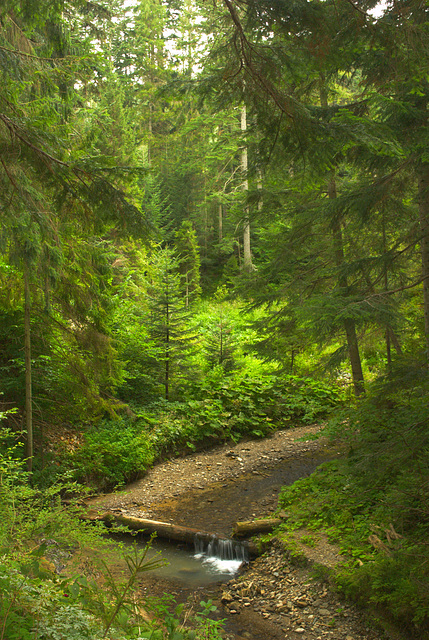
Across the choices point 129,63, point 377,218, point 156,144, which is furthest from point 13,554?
point 129,63

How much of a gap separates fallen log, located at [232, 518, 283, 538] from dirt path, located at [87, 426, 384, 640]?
22 centimetres

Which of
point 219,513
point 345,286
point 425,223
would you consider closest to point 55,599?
point 219,513

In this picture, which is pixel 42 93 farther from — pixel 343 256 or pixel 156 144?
pixel 156 144

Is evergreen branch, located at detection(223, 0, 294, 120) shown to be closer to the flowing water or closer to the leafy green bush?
the flowing water

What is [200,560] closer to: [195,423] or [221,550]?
[221,550]

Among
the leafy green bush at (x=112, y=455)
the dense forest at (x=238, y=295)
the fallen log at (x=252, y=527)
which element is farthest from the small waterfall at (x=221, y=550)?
the leafy green bush at (x=112, y=455)

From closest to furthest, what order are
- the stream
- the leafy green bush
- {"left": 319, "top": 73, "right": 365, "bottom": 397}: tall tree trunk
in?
the stream < the leafy green bush < {"left": 319, "top": 73, "right": 365, "bottom": 397}: tall tree trunk

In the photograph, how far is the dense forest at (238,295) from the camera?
4062mm

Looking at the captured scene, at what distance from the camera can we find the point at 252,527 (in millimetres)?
6766

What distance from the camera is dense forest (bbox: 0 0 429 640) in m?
4.06

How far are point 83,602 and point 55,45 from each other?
8380mm

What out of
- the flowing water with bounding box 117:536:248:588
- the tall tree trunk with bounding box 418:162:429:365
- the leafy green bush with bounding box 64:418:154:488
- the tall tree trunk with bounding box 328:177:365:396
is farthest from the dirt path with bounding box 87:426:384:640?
the tall tree trunk with bounding box 418:162:429:365

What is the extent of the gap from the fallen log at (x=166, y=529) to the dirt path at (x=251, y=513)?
0.88 feet

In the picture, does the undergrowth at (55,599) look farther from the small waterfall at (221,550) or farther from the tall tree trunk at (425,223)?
the tall tree trunk at (425,223)
